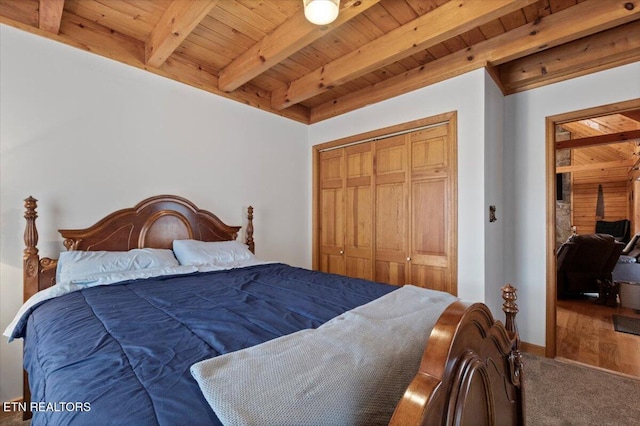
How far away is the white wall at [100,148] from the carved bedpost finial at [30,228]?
125 mm

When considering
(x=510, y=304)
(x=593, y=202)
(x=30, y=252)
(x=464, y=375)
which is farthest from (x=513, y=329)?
(x=593, y=202)

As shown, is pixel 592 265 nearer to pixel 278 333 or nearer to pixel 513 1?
pixel 513 1

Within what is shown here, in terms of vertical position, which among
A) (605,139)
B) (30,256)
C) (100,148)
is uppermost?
(605,139)

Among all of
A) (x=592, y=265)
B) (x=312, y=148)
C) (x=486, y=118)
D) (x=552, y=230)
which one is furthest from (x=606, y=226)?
(x=312, y=148)

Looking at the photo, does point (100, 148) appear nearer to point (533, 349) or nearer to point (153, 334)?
point (153, 334)

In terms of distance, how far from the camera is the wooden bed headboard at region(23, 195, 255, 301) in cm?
197

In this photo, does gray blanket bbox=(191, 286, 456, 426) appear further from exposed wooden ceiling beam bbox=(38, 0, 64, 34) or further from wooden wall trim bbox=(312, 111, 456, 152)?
exposed wooden ceiling beam bbox=(38, 0, 64, 34)

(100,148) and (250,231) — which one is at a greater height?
(100,148)

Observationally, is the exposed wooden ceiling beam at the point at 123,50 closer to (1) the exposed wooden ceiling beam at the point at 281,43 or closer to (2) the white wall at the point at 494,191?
(1) the exposed wooden ceiling beam at the point at 281,43

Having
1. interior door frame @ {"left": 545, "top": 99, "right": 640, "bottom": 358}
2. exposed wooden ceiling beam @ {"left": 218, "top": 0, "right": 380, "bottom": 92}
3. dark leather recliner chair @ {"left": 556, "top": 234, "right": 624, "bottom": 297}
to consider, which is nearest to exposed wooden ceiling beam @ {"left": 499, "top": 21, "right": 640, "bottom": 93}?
interior door frame @ {"left": 545, "top": 99, "right": 640, "bottom": 358}

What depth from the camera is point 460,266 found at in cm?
254

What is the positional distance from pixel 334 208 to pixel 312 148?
34.8 inches

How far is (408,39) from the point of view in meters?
2.24

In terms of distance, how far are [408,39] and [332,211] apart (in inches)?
80.9
